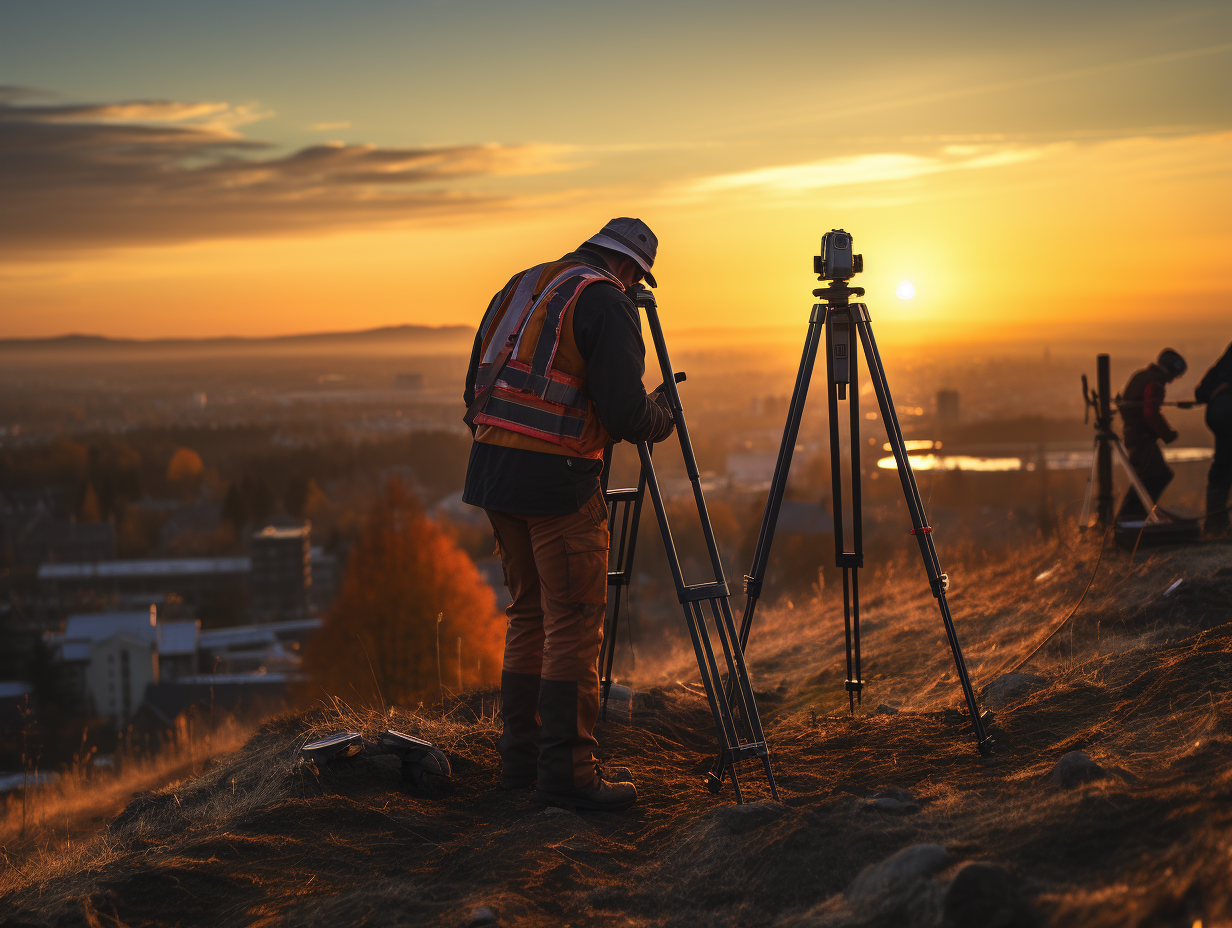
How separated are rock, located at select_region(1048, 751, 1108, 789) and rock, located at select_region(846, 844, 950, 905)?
2.78ft

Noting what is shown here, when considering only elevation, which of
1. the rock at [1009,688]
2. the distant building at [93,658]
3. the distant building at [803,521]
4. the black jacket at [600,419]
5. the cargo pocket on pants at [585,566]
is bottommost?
A: the distant building at [93,658]

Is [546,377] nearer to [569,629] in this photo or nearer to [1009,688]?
[569,629]

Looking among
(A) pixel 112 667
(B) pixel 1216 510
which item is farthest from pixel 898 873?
(A) pixel 112 667

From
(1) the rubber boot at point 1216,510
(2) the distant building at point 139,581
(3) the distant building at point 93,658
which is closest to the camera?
(1) the rubber boot at point 1216,510

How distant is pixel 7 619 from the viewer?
45.6 meters

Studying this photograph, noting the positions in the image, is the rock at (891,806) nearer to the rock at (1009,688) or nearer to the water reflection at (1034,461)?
the rock at (1009,688)

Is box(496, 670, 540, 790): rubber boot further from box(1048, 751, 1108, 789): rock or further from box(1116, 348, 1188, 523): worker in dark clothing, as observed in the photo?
box(1116, 348, 1188, 523): worker in dark clothing

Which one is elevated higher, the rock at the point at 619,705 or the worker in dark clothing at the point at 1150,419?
the worker in dark clothing at the point at 1150,419

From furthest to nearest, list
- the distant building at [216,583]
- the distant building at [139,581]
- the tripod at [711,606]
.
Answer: the distant building at [139,581]
the distant building at [216,583]
the tripod at [711,606]

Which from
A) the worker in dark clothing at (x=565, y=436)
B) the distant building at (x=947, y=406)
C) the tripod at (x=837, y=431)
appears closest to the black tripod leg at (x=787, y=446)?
the tripod at (x=837, y=431)

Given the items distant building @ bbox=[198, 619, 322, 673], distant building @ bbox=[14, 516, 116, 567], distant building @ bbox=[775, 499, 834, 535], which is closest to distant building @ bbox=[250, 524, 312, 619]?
distant building @ bbox=[198, 619, 322, 673]

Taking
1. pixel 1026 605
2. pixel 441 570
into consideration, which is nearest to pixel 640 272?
pixel 1026 605

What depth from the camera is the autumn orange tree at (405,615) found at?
88.8 ft

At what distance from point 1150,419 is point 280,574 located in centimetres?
5462
